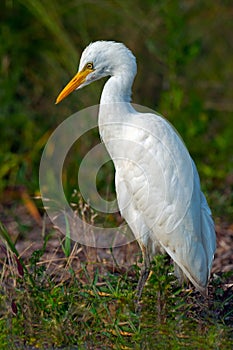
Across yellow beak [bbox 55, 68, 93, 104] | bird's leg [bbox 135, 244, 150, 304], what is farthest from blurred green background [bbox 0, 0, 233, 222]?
yellow beak [bbox 55, 68, 93, 104]

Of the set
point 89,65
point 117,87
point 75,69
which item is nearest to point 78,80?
point 89,65

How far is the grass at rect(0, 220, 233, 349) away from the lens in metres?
3.38

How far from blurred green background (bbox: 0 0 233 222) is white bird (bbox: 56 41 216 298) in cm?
149

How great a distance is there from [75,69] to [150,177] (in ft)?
7.51

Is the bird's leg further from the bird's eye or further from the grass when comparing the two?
the bird's eye

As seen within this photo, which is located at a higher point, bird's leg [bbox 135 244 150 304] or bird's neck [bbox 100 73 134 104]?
bird's neck [bbox 100 73 134 104]

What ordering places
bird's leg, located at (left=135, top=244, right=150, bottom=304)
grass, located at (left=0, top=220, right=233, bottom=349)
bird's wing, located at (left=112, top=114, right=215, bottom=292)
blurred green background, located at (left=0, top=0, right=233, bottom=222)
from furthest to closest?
blurred green background, located at (left=0, top=0, right=233, bottom=222)
bird's leg, located at (left=135, top=244, right=150, bottom=304)
bird's wing, located at (left=112, top=114, right=215, bottom=292)
grass, located at (left=0, top=220, right=233, bottom=349)

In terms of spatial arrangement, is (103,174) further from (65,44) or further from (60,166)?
(65,44)

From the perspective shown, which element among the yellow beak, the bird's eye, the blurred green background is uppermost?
the bird's eye

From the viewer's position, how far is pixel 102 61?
3771 millimetres

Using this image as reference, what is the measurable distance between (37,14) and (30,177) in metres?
1.19

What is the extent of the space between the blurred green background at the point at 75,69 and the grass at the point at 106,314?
161 centimetres

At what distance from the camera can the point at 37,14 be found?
5875 millimetres

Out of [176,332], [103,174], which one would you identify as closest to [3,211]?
[103,174]
